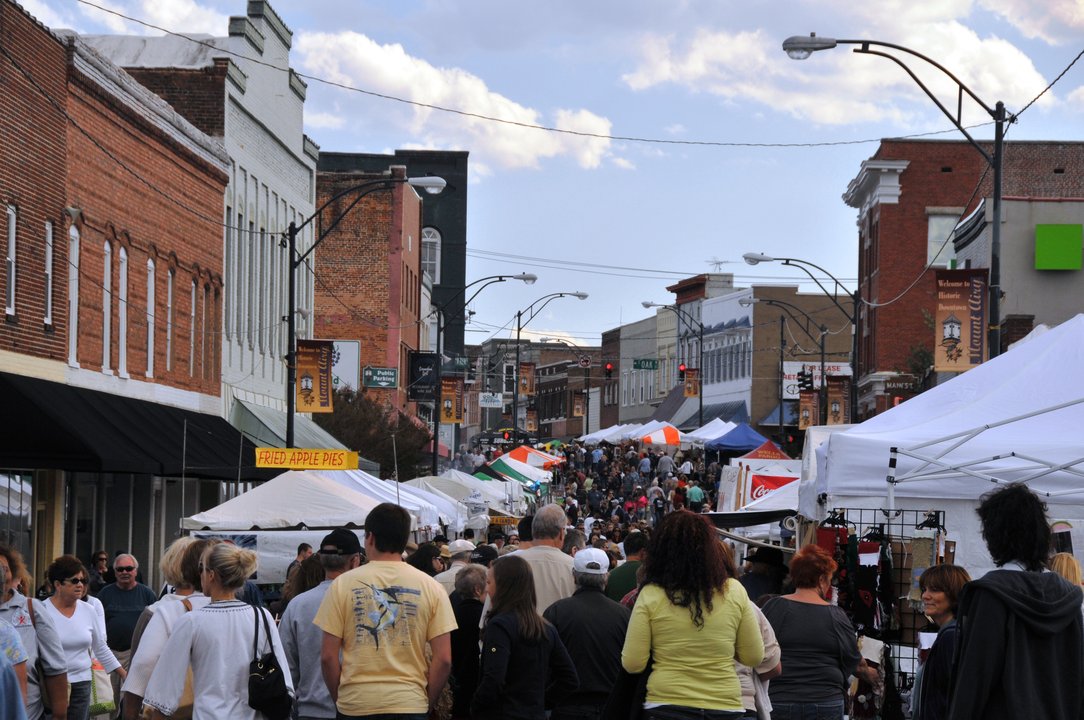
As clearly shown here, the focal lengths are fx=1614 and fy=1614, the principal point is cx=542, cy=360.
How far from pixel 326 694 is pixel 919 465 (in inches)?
228

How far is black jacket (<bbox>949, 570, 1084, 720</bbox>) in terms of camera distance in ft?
20.4

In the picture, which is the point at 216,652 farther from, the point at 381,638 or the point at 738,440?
the point at 738,440

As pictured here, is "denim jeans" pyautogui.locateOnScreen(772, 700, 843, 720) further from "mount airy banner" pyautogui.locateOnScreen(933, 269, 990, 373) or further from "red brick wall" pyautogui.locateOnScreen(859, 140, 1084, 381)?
"red brick wall" pyautogui.locateOnScreen(859, 140, 1084, 381)

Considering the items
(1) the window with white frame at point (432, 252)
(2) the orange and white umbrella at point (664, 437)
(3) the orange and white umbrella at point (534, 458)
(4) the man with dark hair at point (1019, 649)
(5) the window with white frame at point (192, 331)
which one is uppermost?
(1) the window with white frame at point (432, 252)

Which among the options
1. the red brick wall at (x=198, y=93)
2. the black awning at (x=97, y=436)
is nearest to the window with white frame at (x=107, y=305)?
the black awning at (x=97, y=436)

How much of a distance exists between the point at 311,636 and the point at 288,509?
10.1 meters

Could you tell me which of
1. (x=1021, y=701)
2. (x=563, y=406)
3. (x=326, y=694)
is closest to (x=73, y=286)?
(x=326, y=694)

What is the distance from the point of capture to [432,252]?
3371 inches

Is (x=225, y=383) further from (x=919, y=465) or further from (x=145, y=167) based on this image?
(x=919, y=465)

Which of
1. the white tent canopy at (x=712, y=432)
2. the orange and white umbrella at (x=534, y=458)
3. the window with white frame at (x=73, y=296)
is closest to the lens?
the window with white frame at (x=73, y=296)

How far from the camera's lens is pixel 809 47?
21.2m

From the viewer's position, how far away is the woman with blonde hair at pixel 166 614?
787cm

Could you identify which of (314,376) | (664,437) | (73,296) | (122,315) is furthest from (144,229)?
(664,437)

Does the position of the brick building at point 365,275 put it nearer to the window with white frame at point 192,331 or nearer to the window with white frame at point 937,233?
the window with white frame at point 937,233
